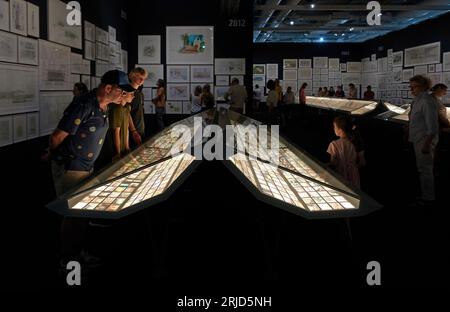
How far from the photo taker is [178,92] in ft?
36.7

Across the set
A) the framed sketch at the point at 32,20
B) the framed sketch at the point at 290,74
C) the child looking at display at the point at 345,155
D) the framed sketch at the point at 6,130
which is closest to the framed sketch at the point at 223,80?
the framed sketch at the point at 32,20

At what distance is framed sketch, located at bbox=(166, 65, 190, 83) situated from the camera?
36.5 feet

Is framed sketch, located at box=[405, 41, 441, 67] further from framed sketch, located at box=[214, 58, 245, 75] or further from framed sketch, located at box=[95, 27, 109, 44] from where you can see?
framed sketch, located at box=[95, 27, 109, 44]

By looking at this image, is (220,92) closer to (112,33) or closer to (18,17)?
(112,33)

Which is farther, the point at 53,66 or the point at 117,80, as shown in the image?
the point at 53,66

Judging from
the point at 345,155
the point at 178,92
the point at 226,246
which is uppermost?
the point at 178,92

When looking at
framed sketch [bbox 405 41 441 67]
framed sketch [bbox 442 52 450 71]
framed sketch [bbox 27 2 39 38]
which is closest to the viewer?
framed sketch [bbox 27 2 39 38]

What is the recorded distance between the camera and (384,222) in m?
4.46

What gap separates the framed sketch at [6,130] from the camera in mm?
5121

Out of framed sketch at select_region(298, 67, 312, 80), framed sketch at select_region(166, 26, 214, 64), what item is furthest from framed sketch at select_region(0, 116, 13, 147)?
framed sketch at select_region(298, 67, 312, 80)

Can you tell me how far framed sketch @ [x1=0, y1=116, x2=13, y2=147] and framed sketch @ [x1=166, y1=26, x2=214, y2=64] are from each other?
6165mm

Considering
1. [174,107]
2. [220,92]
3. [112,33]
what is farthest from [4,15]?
[220,92]

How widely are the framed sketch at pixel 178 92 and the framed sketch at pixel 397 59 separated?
11351 mm

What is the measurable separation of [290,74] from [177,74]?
45.9 ft
